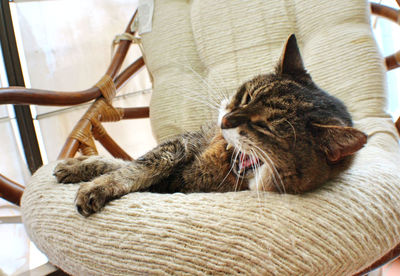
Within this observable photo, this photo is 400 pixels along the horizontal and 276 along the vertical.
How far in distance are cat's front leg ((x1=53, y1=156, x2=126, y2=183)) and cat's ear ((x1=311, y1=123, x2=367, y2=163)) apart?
65cm

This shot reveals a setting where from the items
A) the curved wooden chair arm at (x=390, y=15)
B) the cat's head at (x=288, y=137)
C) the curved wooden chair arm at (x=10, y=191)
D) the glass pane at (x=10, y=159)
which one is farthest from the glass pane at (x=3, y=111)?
the curved wooden chair arm at (x=390, y=15)

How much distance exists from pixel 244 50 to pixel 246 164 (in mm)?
901

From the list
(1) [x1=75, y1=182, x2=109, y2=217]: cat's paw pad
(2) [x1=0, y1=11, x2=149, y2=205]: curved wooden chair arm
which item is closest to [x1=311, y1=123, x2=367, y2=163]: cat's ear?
(1) [x1=75, y1=182, x2=109, y2=217]: cat's paw pad

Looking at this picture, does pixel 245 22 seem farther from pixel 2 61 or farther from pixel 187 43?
pixel 2 61

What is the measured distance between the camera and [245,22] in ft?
5.09

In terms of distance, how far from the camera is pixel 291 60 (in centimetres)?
90

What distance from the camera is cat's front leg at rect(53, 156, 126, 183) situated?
0.93 metres

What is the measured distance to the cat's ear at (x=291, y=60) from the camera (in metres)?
0.88

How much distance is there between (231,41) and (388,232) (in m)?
1.16

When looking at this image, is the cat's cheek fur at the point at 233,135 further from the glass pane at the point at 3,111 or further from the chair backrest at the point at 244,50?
the glass pane at the point at 3,111

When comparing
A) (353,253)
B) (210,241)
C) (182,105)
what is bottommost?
(353,253)

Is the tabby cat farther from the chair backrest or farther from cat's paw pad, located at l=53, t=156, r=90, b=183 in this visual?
the chair backrest

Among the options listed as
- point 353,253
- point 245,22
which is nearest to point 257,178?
point 353,253

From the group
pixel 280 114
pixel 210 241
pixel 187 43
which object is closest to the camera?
pixel 210 241
